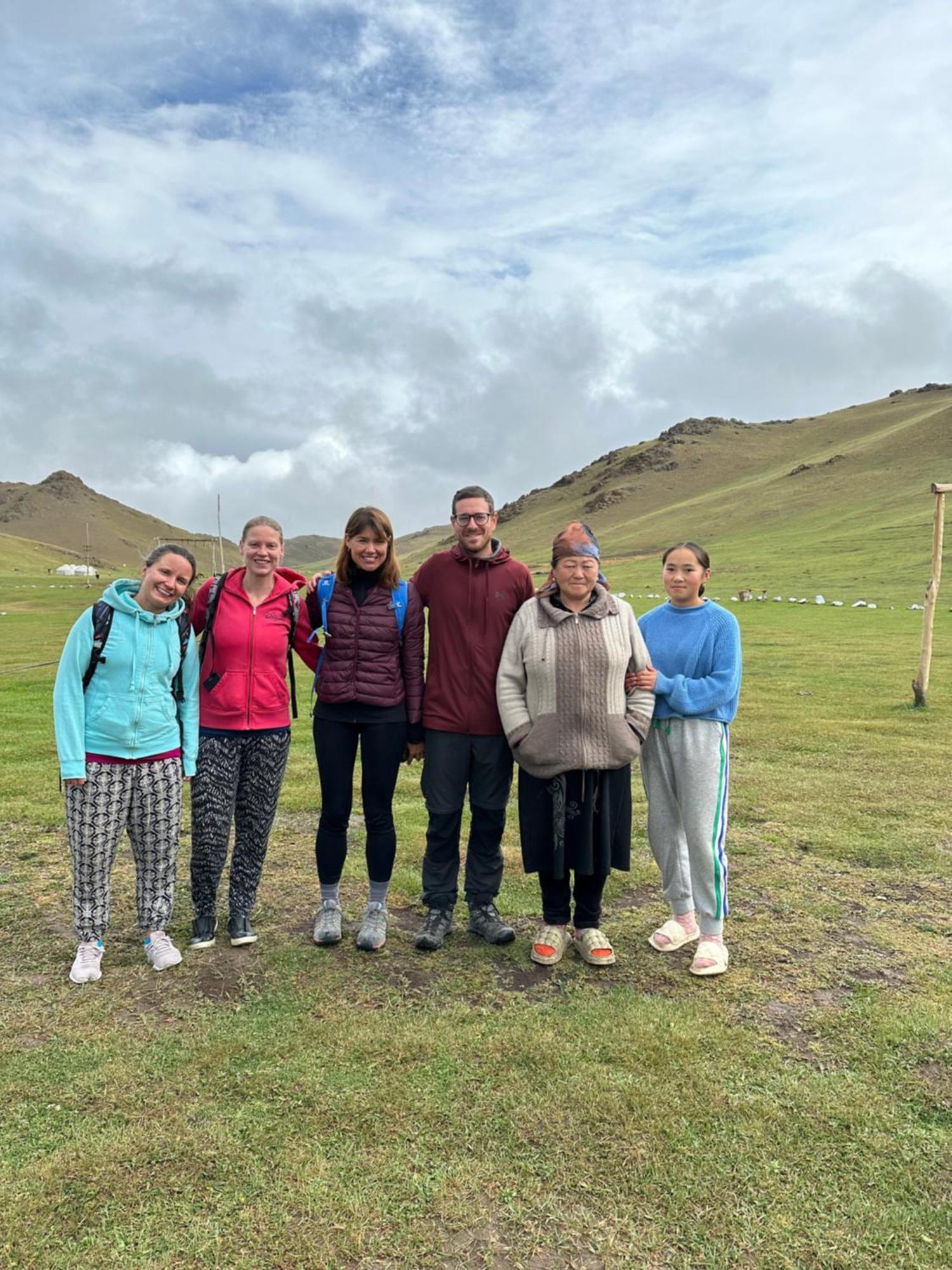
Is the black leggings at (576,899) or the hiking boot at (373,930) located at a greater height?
the black leggings at (576,899)

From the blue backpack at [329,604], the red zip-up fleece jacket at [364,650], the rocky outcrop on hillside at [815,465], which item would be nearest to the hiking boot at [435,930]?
the red zip-up fleece jacket at [364,650]

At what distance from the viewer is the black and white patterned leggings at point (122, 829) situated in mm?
4109

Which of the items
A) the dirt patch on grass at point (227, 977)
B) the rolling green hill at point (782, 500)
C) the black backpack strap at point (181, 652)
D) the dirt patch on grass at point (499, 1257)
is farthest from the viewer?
the rolling green hill at point (782, 500)

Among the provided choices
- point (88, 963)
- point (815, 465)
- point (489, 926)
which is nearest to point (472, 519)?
point (489, 926)

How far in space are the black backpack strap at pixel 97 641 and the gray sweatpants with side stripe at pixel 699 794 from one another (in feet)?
9.57

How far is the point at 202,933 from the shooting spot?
4508mm

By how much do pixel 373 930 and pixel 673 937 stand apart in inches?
66.3

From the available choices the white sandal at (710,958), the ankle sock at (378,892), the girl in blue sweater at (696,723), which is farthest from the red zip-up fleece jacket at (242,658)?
the white sandal at (710,958)

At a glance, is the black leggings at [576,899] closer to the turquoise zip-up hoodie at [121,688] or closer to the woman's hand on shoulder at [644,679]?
the woman's hand on shoulder at [644,679]

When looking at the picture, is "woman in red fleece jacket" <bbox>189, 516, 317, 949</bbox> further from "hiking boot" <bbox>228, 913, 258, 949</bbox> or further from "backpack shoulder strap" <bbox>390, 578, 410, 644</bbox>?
"backpack shoulder strap" <bbox>390, 578, 410, 644</bbox>

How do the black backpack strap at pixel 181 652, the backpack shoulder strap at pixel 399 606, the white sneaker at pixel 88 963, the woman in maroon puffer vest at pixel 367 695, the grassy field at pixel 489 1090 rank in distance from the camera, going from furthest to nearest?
the backpack shoulder strap at pixel 399 606 < the woman in maroon puffer vest at pixel 367 695 < the black backpack strap at pixel 181 652 < the white sneaker at pixel 88 963 < the grassy field at pixel 489 1090

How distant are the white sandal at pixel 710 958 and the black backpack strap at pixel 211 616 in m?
3.03

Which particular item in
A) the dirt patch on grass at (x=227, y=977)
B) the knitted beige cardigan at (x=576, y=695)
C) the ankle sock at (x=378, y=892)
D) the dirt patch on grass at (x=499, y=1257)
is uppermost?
the knitted beige cardigan at (x=576, y=695)

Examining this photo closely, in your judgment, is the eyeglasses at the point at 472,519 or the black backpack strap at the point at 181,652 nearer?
the black backpack strap at the point at 181,652
